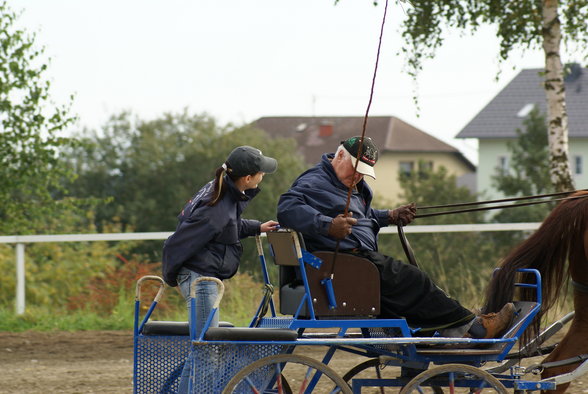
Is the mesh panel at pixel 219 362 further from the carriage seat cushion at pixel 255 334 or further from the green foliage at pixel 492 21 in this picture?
the green foliage at pixel 492 21

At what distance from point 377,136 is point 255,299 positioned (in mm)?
67749

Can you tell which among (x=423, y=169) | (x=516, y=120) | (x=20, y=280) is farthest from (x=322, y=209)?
(x=516, y=120)

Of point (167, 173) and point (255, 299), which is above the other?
point (167, 173)

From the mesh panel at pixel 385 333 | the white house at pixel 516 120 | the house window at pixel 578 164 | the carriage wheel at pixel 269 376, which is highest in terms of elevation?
the white house at pixel 516 120

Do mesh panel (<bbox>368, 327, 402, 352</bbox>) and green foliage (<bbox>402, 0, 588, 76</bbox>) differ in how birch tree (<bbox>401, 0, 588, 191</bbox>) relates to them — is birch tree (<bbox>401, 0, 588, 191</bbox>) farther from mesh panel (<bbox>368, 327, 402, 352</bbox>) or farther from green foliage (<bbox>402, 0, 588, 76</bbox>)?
mesh panel (<bbox>368, 327, 402, 352</bbox>)

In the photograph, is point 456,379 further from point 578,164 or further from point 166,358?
point 578,164

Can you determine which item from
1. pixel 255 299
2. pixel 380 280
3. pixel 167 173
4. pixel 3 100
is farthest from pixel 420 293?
pixel 167 173

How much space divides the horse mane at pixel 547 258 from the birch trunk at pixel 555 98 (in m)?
6.34

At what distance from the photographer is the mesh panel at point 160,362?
5.66 m

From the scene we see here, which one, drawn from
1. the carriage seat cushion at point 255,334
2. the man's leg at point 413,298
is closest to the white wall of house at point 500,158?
the man's leg at point 413,298

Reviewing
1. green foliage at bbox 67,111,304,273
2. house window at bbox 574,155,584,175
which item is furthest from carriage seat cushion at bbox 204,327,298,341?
house window at bbox 574,155,584,175

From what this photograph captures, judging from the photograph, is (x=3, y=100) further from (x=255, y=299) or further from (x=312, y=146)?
(x=312, y=146)

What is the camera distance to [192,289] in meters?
5.32

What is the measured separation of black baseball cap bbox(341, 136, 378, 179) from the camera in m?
5.53
